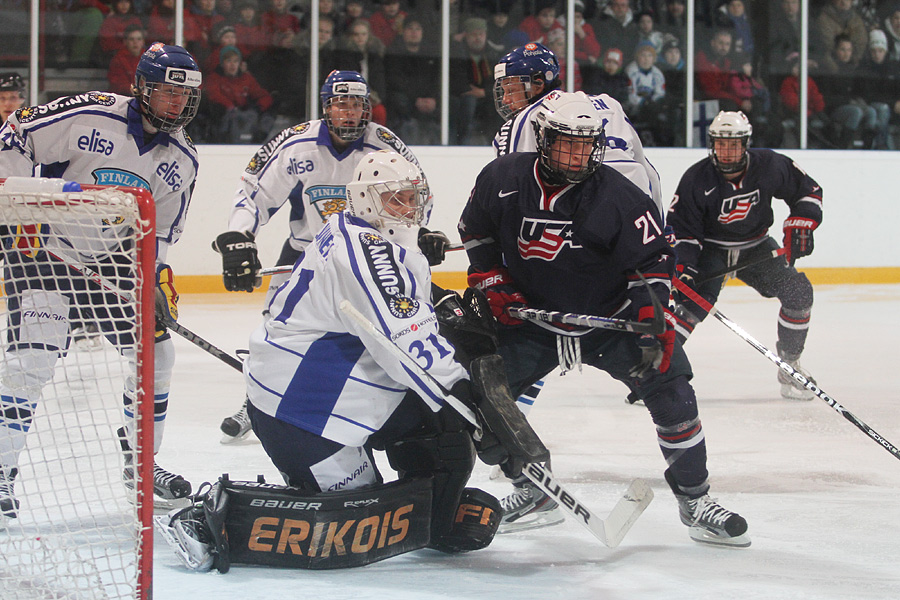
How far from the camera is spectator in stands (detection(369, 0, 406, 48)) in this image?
23.7ft

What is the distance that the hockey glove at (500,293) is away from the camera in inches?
97.3

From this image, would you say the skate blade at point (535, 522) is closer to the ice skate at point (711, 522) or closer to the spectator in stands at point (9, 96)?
the ice skate at point (711, 522)

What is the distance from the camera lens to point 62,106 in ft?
8.34

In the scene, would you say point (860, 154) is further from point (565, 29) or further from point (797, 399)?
point (797, 399)

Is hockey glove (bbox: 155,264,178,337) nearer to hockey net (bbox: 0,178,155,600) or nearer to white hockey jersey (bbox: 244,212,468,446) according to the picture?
hockey net (bbox: 0,178,155,600)

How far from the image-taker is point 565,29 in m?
7.55

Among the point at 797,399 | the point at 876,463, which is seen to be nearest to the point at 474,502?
the point at 876,463

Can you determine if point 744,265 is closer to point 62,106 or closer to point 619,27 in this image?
point 62,106

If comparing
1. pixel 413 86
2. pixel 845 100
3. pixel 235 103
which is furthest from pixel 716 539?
pixel 845 100

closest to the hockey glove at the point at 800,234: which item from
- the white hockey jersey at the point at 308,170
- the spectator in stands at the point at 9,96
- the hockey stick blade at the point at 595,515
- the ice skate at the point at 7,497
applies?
the white hockey jersey at the point at 308,170

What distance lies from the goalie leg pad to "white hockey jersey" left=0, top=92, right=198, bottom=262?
3.23ft

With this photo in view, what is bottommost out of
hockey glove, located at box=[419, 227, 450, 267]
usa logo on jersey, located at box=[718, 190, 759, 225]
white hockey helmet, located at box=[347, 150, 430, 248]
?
hockey glove, located at box=[419, 227, 450, 267]

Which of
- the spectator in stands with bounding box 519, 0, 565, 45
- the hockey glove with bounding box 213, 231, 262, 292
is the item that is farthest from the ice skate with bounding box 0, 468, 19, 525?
the spectator in stands with bounding box 519, 0, 565, 45

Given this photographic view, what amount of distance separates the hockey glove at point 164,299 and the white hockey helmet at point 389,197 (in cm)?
63
